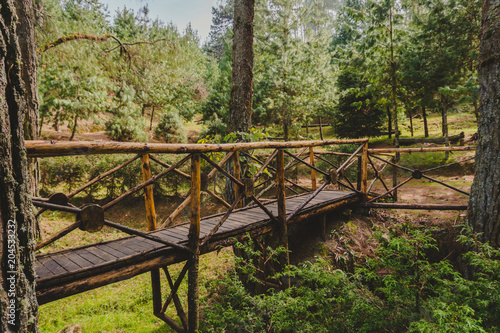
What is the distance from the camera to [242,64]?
511 centimetres

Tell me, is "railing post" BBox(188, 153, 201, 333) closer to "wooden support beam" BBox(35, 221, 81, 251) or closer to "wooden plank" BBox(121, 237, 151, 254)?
"wooden plank" BBox(121, 237, 151, 254)

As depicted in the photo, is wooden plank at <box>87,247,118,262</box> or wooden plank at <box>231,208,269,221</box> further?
wooden plank at <box>231,208,269,221</box>

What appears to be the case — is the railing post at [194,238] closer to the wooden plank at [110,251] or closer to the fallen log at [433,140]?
the wooden plank at [110,251]

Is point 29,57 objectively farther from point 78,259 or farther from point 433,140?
point 433,140

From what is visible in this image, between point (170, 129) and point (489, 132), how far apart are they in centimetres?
1681

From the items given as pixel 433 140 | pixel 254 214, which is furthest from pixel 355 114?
pixel 254 214

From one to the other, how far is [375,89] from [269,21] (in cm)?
600

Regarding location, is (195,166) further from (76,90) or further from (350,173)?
(76,90)

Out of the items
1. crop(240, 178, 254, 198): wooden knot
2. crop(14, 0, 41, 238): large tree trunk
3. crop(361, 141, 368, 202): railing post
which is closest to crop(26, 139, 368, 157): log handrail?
crop(240, 178, 254, 198): wooden knot

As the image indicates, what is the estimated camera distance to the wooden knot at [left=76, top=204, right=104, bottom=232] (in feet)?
6.84

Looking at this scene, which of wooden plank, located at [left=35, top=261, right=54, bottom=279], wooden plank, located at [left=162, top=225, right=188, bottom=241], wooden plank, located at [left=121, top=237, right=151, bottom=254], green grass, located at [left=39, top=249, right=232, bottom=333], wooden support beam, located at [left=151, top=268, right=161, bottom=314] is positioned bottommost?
green grass, located at [left=39, top=249, right=232, bottom=333]

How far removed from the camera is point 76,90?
11000 millimetres

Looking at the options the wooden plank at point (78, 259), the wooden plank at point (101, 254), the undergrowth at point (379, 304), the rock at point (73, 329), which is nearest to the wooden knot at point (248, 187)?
the undergrowth at point (379, 304)

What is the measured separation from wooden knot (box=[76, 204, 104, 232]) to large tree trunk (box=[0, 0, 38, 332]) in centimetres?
88
